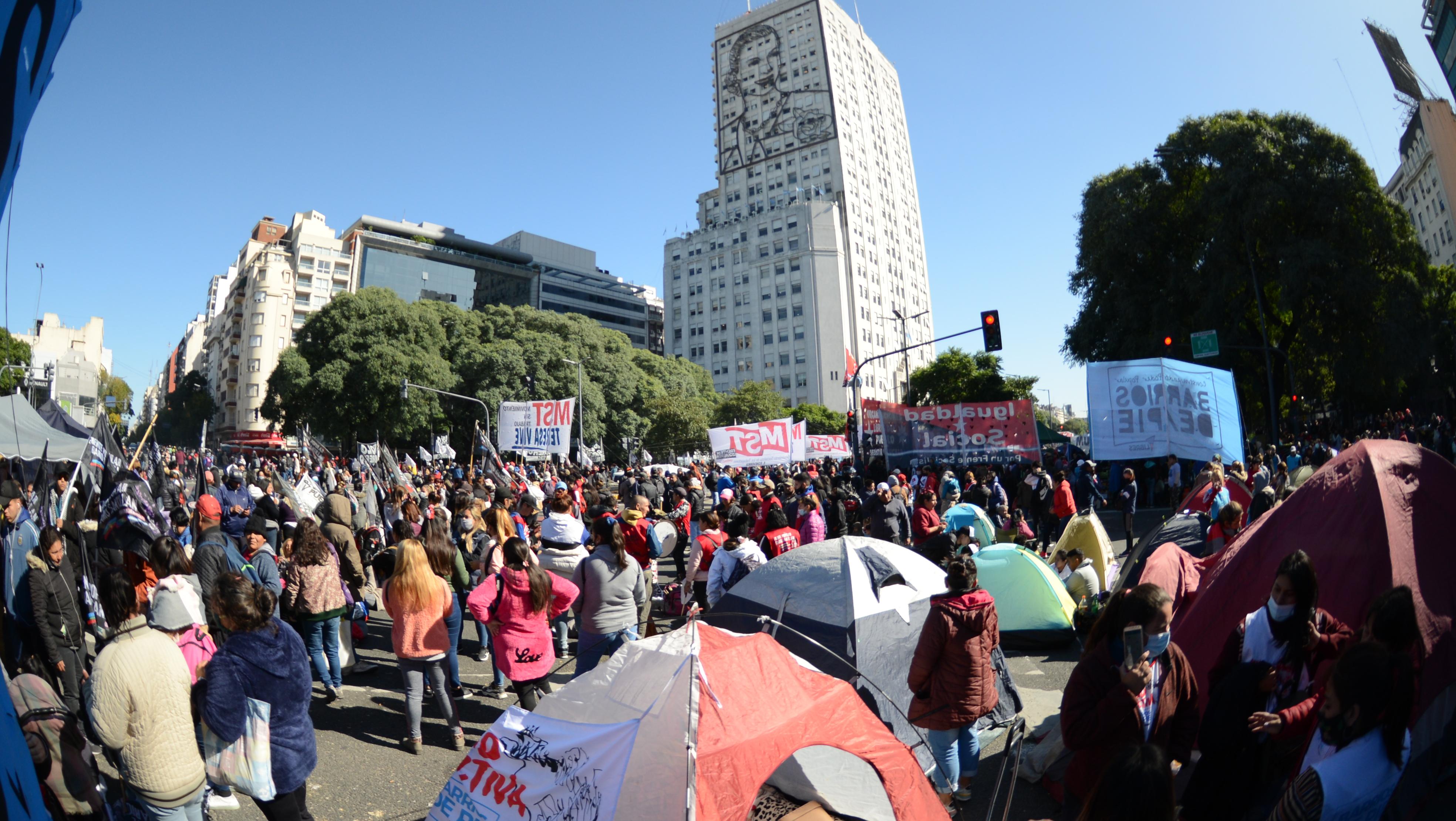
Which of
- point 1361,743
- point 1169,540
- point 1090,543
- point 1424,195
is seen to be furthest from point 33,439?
point 1424,195

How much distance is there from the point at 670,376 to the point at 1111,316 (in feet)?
115

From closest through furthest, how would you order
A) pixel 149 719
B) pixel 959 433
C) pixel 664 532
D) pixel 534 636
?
1. pixel 149 719
2. pixel 534 636
3. pixel 664 532
4. pixel 959 433

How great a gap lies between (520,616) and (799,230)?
85.2 meters

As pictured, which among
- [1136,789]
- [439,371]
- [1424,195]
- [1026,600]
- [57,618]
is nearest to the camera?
[1136,789]

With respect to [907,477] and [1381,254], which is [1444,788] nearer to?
[907,477]

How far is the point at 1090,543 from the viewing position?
973cm

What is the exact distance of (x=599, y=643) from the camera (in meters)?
6.46

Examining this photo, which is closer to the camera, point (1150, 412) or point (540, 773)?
point (540, 773)

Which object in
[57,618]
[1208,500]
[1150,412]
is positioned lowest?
[57,618]

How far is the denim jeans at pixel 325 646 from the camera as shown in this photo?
7.05 meters

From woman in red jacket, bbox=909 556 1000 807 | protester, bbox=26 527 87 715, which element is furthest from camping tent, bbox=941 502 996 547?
protester, bbox=26 527 87 715

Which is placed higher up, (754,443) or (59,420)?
(59,420)

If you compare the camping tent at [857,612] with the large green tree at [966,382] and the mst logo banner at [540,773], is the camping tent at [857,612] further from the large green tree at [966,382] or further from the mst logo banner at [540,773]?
the large green tree at [966,382]

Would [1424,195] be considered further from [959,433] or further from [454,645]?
[454,645]
